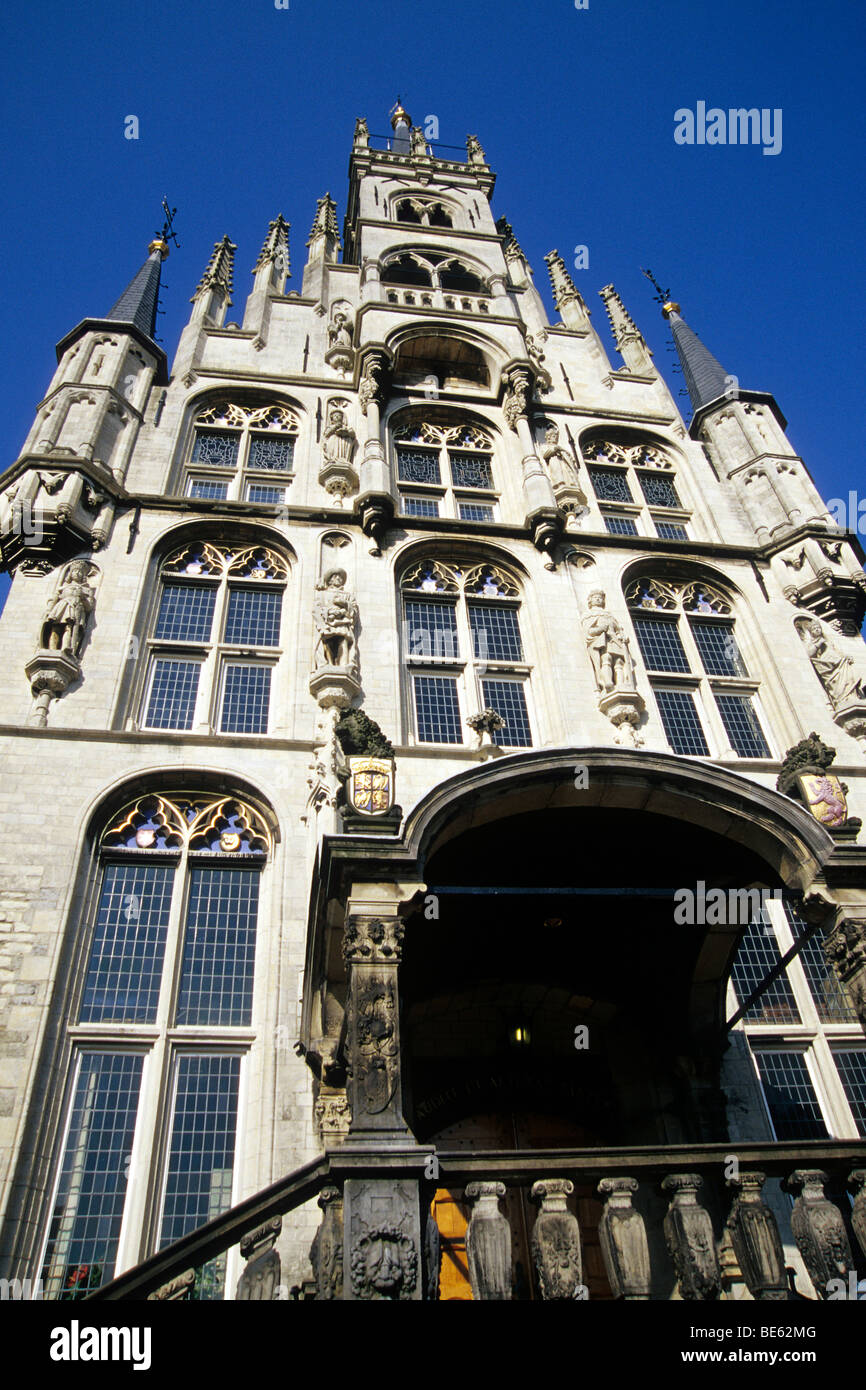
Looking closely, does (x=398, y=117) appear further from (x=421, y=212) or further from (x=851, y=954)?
(x=851, y=954)

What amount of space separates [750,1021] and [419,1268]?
26.6 feet

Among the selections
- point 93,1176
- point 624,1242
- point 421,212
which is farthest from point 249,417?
point 624,1242

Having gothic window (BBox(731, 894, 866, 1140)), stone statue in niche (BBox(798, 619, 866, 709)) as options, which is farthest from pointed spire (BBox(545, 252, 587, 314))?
gothic window (BBox(731, 894, 866, 1140))

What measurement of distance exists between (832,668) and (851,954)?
28.3 ft

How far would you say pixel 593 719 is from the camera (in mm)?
15867

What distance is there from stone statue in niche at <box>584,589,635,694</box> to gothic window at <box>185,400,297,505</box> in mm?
6869

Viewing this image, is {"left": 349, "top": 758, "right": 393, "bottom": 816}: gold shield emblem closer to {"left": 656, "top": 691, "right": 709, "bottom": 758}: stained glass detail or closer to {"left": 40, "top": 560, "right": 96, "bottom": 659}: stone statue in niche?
{"left": 40, "top": 560, "right": 96, "bottom": 659}: stone statue in niche

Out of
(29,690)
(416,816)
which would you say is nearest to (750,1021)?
(416,816)

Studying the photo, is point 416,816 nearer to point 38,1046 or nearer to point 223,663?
point 38,1046

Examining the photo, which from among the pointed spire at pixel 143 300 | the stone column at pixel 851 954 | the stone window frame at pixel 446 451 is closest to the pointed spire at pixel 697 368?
the stone window frame at pixel 446 451

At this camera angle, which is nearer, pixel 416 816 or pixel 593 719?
A: pixel 416 816

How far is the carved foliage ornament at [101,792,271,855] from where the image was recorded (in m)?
13.5

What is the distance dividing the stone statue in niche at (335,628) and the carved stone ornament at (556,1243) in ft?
30.0

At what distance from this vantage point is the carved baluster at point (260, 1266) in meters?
7.27
